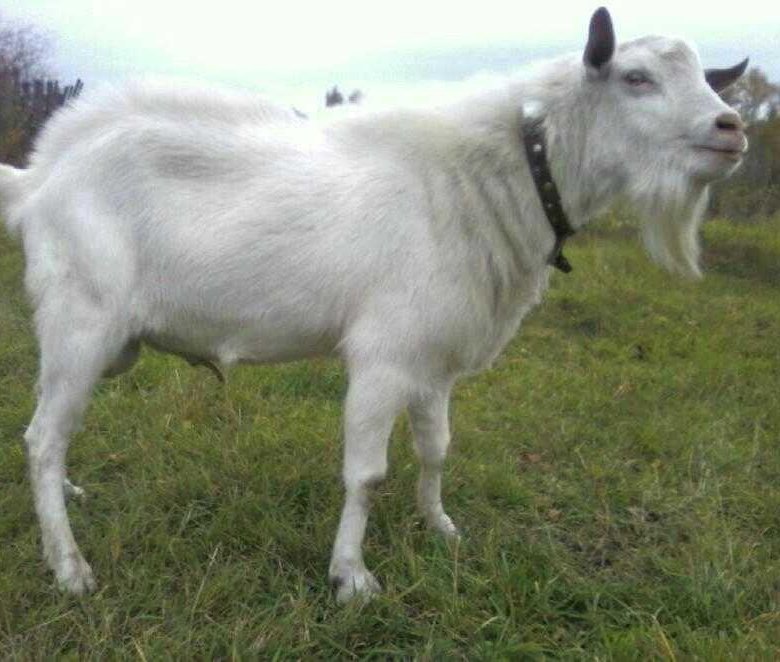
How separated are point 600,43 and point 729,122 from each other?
42 centimetres

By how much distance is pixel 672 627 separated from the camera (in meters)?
2.55

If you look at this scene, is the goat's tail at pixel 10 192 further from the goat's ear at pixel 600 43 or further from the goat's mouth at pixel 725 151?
the goat's mouth at pixel 725 151

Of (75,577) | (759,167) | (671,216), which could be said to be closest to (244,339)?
(75,577)

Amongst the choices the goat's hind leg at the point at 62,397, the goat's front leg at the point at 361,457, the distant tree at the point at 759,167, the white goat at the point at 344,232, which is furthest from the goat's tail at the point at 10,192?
the distant tree at the point at 759,167

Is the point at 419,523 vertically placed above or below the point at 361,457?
below

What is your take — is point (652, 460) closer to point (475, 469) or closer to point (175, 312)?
point (475, 469)

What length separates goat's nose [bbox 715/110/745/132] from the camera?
8.14 ft

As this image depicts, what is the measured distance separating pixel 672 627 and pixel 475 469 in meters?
1.23

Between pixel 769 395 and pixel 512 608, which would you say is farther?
pixel 769 395

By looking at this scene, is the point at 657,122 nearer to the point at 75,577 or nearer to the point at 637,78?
the point at 637,78

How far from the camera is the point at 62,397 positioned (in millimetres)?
2789

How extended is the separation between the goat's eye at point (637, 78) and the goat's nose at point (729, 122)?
9.1 inches

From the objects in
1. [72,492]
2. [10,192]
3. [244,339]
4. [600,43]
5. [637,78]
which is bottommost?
[72,492]

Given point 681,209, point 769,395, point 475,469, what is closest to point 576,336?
point 769,395
